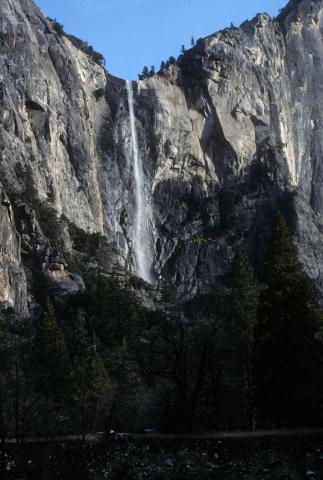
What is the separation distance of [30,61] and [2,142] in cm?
1181

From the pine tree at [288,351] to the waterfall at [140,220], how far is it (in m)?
50.3

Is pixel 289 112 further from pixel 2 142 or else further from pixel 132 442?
pixel 132 442

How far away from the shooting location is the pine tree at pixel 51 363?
38.7m

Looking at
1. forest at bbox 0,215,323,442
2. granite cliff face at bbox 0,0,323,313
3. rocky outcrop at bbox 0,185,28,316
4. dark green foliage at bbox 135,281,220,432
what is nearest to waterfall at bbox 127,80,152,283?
granite cliff face at bbox 0,0,323,313

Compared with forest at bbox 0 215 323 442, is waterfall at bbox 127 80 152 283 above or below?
above

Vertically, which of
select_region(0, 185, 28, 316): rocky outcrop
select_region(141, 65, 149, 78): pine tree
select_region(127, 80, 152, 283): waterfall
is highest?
select_region(141, 65, 149, 78): pine tree

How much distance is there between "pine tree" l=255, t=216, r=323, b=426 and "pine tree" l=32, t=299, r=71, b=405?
12.2 m

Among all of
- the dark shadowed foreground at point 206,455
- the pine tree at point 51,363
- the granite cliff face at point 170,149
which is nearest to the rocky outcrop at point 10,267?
the granite cliff face at point 170,149

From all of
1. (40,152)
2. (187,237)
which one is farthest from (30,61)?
(187,237)

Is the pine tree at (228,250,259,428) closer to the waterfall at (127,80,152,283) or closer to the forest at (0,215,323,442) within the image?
the forest at (0,215,323,442)

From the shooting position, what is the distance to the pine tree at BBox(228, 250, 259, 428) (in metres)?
31.4

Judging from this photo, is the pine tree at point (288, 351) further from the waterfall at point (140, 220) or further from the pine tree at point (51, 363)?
the waterfall at point (140, 220)

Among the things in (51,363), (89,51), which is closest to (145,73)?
(89,51)

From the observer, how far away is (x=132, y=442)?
21.6m
